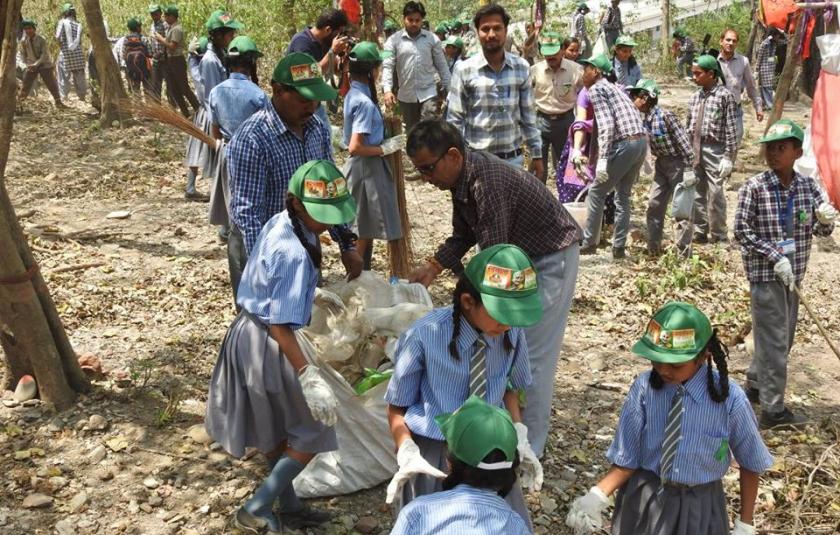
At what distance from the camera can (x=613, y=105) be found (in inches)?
277

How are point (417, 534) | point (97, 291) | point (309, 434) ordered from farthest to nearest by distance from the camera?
point (97, 291) → point (309, 434) → point (417, 534)

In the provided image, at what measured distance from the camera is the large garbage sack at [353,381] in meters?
3.96

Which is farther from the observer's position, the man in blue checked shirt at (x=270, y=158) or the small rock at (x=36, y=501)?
the man in blue checked shirt at (x=270, y=158)

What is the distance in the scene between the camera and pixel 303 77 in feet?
12.9

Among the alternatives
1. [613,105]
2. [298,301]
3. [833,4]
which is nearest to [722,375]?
[298,301]

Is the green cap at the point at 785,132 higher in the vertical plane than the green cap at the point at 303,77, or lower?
lower

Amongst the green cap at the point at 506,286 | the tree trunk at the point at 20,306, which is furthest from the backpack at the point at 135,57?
the green cap at the point at 506,286

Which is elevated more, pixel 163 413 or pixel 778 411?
pixel 163 413

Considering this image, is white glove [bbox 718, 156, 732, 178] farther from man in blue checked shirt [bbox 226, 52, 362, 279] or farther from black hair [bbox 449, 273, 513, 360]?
black hair [bbox 449, 273, 513, 360]

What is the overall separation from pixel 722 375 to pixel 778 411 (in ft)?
7.55

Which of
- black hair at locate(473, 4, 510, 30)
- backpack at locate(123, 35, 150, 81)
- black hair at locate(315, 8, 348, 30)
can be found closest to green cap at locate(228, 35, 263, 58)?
black hair at locate(315, 8, 348, 30)

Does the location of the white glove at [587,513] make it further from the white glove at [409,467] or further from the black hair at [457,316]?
the black hair at [457,316]

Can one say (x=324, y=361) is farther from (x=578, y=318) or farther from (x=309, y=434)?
(x=578, y=318)

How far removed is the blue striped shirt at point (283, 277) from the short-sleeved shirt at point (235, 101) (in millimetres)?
3042
